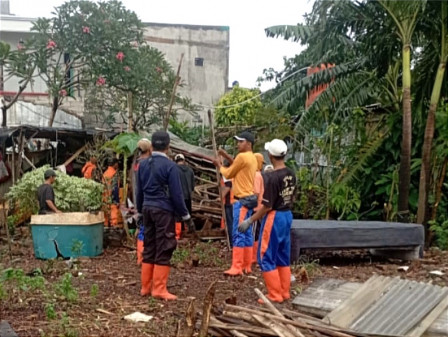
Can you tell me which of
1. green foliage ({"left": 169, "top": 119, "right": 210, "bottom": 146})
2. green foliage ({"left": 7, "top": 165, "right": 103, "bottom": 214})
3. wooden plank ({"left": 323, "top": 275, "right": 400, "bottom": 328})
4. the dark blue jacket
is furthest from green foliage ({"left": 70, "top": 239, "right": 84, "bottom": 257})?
green foliage ({"left": 169, "top": 119, "right": 210, "bottom": 146})

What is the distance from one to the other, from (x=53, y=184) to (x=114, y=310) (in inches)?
188

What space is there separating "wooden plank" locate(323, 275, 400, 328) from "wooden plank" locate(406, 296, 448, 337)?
0.55 m

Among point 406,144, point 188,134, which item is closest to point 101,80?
point 188,134

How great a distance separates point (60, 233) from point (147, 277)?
3390 mm

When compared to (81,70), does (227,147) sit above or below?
below

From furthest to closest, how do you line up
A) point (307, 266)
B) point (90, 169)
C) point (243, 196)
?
point (90, 169) < point (307, 266) < point (243, 196)

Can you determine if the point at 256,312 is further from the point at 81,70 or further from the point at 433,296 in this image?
the point at 81,70

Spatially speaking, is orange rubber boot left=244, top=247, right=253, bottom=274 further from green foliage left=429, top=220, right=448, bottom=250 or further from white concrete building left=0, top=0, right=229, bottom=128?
white concrete building left=0, top=0, right=229, bottom=128

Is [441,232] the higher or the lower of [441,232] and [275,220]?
the lower

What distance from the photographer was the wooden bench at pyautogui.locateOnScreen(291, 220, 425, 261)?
8.80m

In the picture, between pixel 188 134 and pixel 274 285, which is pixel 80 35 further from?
pixel 274 285

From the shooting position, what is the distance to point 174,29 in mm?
26062

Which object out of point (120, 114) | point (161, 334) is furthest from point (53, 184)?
point (120, 114)

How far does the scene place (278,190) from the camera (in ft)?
20.8
